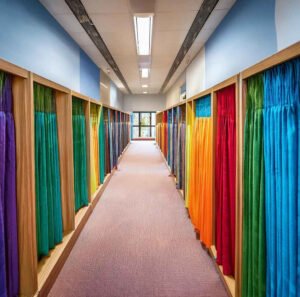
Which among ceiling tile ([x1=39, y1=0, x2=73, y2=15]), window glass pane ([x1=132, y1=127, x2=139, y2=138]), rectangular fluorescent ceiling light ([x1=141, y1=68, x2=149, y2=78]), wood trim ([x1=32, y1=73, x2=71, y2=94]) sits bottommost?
window glass pane ([x1=132, y1=127, x2=139, y2=138])

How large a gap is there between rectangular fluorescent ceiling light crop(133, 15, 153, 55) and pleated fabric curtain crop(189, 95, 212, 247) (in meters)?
1.52

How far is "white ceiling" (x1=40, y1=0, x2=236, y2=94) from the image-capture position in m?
2.96

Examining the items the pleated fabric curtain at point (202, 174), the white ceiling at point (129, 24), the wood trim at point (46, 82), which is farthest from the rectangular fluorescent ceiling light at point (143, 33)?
the wood trim at point (46, 82)

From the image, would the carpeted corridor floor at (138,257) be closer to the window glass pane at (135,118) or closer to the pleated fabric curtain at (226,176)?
the pleated fabric curtain at (226,176)

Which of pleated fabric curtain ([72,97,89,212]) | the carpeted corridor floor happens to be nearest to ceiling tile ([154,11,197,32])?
pleated fabric curtain ([72,97,89,212])

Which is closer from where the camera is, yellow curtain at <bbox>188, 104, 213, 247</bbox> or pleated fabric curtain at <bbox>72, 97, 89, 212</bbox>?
yellow curtain at <bbox>188, 104, 213, 247</bbox>

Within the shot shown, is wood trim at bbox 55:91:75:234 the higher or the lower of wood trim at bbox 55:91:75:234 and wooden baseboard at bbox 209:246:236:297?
the higher

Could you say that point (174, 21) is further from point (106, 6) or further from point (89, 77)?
point (89, 77)

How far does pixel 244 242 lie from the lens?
148 centimetres

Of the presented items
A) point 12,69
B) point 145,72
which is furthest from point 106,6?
point 145,72

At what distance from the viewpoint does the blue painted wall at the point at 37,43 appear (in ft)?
7.27

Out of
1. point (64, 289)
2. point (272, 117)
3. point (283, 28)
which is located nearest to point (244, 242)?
point (272, 117)

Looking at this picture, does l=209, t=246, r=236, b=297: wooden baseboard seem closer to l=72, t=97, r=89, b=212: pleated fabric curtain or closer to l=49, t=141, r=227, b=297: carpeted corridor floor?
l=49, t=141, r=227, b=297: carpeted corridor floor

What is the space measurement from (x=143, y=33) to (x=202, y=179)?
2805mm
